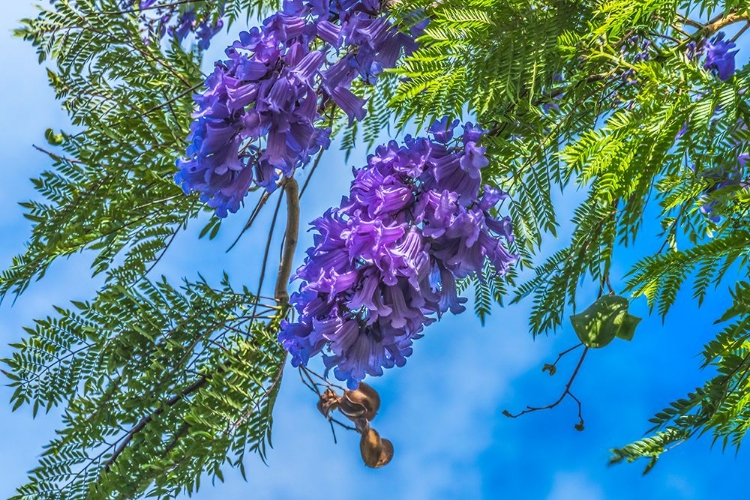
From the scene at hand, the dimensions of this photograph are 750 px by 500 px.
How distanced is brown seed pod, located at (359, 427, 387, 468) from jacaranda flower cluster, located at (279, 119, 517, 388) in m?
0.37

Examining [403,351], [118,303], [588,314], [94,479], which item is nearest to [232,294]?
[118,303]

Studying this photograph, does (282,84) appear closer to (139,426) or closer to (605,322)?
(605,322)

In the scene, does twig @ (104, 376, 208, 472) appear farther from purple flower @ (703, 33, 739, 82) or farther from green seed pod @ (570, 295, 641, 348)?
purple flower @ (703, 33, 739, 82)

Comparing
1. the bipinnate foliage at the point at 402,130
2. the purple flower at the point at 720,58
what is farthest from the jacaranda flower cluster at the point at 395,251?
the purple flower at the point at 720,58

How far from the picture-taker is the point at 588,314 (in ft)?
2.74

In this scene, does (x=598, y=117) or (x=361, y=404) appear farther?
(x=361, y=404)

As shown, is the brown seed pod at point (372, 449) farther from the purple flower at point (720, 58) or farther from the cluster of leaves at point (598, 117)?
the purple flower at point (720, 58)

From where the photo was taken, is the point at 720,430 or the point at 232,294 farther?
the point at 232,294

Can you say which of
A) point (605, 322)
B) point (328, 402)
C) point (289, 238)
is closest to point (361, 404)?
point (328, 402)

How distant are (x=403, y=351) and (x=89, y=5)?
0.74 meters

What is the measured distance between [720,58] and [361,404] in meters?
0.68

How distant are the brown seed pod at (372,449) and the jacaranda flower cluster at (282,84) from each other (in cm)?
46

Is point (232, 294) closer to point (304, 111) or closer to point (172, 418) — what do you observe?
point (172, 418)

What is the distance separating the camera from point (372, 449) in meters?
1.19
